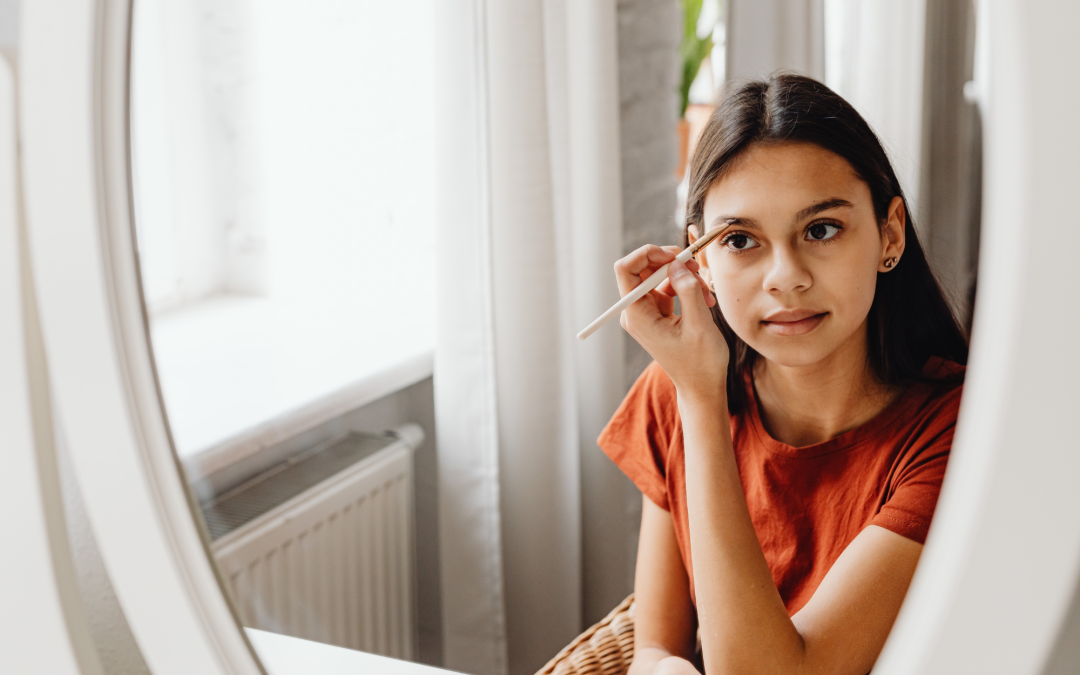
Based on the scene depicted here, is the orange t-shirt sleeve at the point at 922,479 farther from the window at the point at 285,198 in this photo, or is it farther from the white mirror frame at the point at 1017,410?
the window at the point at 285,198

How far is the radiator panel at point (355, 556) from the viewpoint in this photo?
2.20ft

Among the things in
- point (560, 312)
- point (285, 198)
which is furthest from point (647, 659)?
point (285, 198)

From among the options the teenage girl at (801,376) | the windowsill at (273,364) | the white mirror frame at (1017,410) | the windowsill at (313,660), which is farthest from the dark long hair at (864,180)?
the windowsill at (273,364)

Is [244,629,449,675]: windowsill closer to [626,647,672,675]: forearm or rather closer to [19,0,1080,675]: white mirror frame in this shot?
[626,647,672,675]: forearm

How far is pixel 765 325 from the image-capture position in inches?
14.9

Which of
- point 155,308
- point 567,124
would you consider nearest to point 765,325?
point 567,124

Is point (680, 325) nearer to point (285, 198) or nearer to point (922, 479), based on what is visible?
point (922, 479)

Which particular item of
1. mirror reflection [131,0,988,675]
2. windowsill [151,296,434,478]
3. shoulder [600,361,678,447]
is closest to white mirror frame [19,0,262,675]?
mirror reflection [131,0,988,675]

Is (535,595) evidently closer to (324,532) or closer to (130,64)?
(324,532)

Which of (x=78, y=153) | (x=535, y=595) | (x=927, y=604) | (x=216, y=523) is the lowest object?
(x=535, y=595)

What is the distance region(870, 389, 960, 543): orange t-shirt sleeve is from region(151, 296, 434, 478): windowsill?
43 centimetres

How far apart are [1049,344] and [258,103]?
635 mm

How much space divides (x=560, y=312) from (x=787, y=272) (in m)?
0.27

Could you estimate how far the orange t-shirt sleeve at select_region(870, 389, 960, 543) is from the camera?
0.36m
